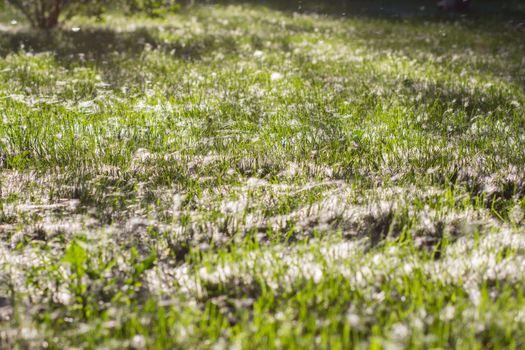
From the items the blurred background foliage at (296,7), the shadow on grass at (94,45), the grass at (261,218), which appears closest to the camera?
the grass at (261,218)

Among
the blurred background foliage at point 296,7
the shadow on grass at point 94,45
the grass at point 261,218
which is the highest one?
the blurred background foliage at point 296,7

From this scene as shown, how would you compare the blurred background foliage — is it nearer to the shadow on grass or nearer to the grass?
the shadow on grass

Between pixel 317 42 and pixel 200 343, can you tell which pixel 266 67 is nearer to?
pixel 317 42

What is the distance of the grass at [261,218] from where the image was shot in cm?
155

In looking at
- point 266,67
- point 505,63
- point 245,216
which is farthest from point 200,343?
point 505,63

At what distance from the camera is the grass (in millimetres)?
1549

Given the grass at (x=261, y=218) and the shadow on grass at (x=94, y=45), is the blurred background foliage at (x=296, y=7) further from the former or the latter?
the grass at (x=261, y=218)

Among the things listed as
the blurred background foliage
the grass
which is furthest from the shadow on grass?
the grass

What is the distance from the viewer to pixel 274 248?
2010 mm

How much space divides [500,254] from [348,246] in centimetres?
58

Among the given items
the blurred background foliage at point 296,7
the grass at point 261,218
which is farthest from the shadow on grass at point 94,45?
the grass at point 261,218

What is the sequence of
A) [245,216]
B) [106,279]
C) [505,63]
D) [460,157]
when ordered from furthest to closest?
[505,63]
[460,157]
[245,216]
[106,279]

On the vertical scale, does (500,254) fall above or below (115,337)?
above

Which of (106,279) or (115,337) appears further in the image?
(106,279)
